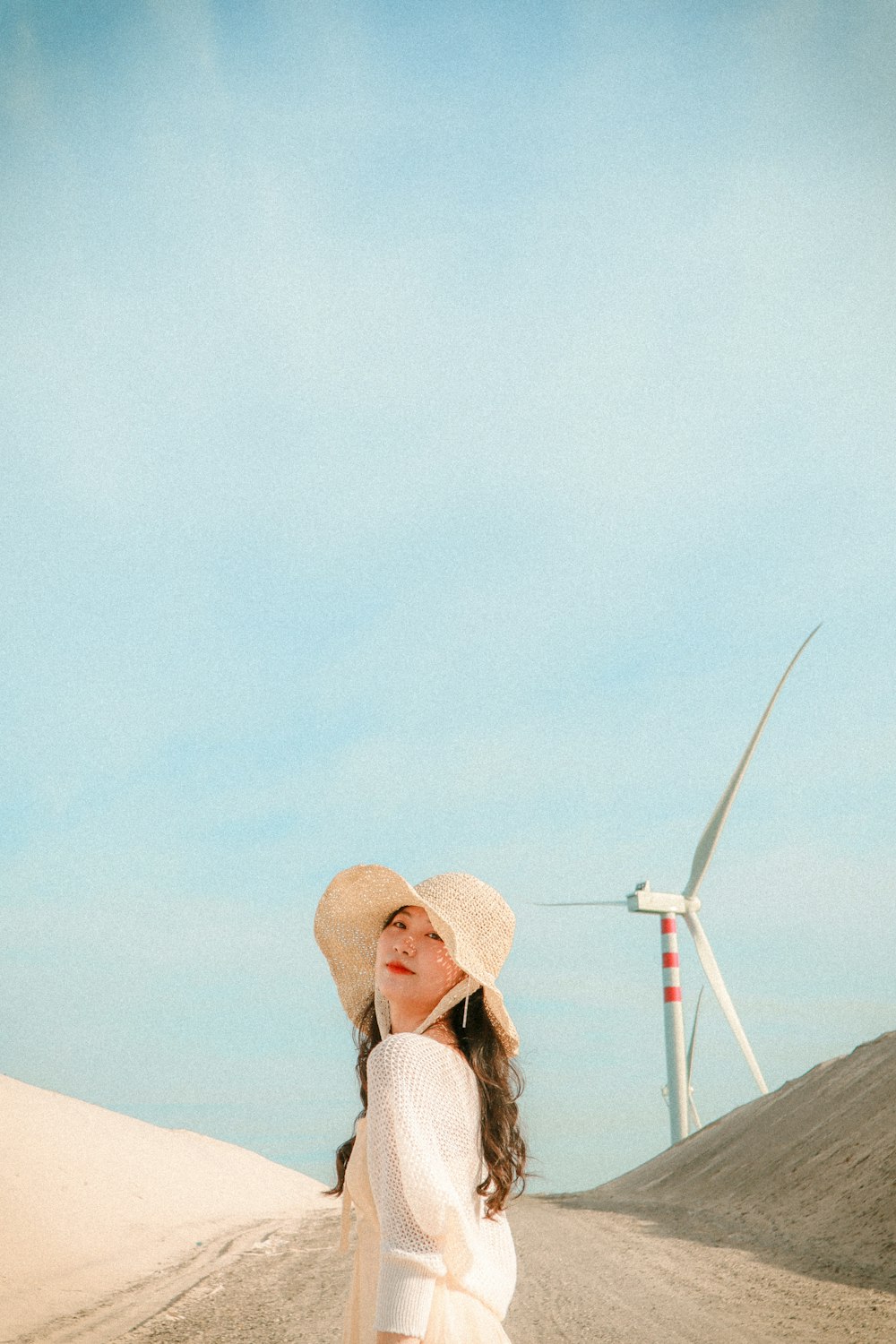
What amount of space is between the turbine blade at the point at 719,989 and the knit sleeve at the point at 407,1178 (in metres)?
46.5

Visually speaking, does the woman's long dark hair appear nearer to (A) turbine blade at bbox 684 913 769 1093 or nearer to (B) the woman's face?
(B) the woman's face

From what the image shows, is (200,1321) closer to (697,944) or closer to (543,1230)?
(543,1230)

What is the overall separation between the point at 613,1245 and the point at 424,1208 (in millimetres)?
19239

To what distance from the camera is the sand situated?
12336 millimetres

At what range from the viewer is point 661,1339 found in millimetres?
10797

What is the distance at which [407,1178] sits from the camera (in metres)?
2.90

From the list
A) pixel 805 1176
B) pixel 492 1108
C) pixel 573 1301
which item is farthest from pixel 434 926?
pixel 805 1176

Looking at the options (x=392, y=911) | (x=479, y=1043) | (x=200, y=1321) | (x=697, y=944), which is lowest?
(x=479, y=1043)

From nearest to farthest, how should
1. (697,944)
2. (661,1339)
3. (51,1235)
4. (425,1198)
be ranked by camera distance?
1. (425,1198)
2. (661,1339)
3. (51,1235)
4. (697,944)

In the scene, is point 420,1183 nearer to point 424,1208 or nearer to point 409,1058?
point 424,1208

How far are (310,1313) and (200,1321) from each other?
119 cm

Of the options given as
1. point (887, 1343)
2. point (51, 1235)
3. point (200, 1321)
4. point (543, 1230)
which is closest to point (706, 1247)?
point (543, 1230)

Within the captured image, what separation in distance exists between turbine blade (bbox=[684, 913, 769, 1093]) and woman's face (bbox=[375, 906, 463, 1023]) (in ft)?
151

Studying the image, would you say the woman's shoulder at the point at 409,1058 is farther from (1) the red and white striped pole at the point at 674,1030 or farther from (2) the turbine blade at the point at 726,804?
(1) the red and white striped pole at the point at 674,1030
